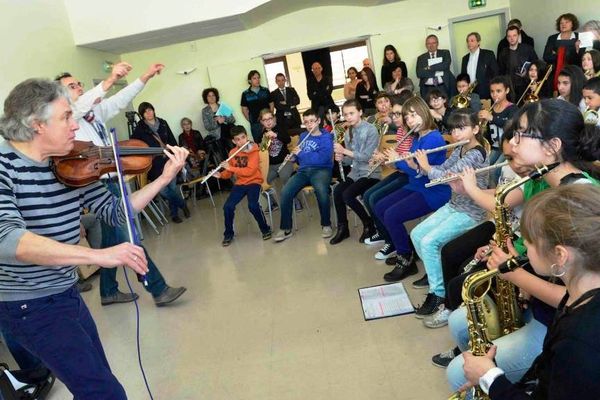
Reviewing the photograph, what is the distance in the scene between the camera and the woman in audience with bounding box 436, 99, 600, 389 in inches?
62.9

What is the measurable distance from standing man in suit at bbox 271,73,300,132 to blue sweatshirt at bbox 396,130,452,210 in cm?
414

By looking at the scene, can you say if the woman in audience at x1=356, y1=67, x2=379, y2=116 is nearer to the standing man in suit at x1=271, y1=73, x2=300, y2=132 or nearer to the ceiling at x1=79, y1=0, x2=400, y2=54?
the standing man in suit at x1=271, y1=73, x2=300, y2=132

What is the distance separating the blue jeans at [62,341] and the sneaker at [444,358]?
4.62 feet

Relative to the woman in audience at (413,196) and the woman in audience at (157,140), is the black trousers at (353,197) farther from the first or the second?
the woman in audience at (157,140)

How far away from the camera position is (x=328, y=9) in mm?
7930

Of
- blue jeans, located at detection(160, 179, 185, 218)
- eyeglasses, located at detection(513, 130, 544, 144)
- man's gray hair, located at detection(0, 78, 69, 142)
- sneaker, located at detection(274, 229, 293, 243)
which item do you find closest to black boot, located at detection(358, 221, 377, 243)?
sneaker, located at detection(274, 229, 293, 243)

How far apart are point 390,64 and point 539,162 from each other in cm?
617

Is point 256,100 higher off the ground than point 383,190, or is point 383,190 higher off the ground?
point 256,100

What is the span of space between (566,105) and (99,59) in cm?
698

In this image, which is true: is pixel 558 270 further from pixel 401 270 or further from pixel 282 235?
pixel 282 235

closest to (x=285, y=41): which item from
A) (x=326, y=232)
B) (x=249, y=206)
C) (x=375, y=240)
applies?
(x=249, y=206)

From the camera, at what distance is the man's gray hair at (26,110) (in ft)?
4.96

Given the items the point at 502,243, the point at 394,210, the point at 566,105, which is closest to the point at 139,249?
the point at 502,243

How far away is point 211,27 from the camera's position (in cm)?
719
